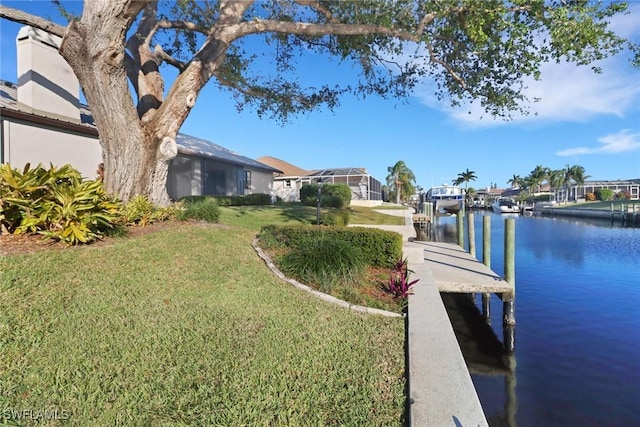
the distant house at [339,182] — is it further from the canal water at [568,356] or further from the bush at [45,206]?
the bush at [45,206]

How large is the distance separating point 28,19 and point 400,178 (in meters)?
65.3

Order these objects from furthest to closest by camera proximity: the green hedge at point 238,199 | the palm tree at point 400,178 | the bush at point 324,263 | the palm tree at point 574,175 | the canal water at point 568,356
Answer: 1. the palm tree at point 574,175
2. the palm tree at point 400,178
3. the green hedge at point 238,199
4. the bush at point 324,263
5. the canal water at point 568,356

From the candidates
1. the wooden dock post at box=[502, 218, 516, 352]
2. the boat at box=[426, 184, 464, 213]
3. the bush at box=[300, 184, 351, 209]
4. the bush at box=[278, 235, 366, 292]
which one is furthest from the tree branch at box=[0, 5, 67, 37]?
the boat at box=[426, 184, 464, 213]

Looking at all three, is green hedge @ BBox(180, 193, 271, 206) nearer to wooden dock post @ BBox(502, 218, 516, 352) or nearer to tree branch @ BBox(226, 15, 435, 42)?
tree branch @ BBox(226, 15, 435, 42)

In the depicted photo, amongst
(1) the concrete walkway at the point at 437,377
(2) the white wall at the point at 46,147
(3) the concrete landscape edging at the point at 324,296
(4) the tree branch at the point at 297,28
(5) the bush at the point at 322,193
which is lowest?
(1) the concrete walkway at the point at 437,377

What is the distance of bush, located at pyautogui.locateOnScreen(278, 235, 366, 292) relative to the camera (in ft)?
20.2

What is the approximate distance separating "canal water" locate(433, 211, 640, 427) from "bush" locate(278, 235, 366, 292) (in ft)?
9.68

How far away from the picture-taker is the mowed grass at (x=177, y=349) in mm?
2662

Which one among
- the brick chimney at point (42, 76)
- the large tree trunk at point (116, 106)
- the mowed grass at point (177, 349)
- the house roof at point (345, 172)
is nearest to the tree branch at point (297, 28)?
the large tree trunk at point (116, 106)

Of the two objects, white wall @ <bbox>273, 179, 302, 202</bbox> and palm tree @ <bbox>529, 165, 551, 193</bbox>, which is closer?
white wall @ <bbox>273, 179, 302, 202</bbox>

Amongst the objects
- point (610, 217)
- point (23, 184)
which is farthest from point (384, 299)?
point (610, 217)

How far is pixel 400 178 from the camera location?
225ft

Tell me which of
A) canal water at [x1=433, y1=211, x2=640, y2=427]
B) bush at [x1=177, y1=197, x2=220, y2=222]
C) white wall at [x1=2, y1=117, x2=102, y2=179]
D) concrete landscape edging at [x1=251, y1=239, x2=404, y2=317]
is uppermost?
white wall at [x1=2, y1=117, x2=102, y2=179]

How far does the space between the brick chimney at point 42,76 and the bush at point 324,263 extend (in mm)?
10099
